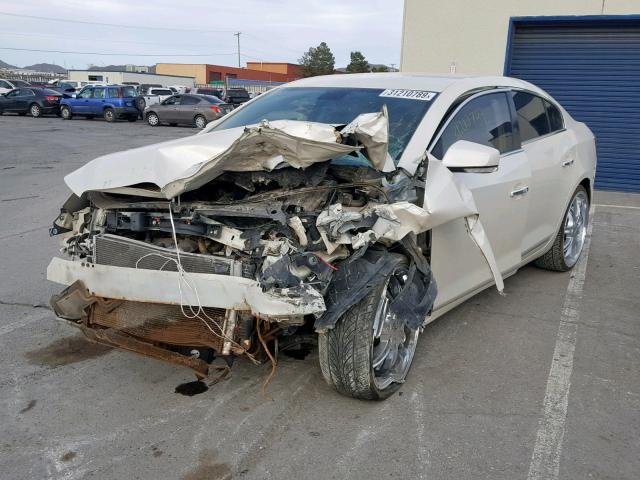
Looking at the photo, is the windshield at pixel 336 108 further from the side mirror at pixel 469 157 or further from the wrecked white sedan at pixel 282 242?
the side mirror at pixel 469 157

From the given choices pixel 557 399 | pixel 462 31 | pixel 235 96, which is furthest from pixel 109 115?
pixel 557 399

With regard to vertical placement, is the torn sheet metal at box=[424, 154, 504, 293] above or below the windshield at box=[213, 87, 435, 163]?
below

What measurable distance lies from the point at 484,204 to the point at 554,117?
2.18m

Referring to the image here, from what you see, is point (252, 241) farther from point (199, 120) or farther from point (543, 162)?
point (199, 120)

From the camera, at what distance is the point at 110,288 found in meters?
3.26

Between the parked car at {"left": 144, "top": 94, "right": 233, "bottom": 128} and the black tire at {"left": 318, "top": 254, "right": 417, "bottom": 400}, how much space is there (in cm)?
2347

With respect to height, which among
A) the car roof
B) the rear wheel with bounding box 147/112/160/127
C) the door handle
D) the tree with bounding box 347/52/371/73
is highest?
the tree with bounding box 347/52/371/73

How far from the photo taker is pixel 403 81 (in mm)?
4508

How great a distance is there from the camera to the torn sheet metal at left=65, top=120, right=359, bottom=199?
3121 mm

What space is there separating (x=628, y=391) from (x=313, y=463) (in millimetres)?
2056

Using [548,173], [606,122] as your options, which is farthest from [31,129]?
[548,173]

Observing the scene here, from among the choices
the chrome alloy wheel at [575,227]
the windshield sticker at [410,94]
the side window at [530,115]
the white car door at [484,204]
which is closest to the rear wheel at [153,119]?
the chrome alloy wheel at [575,227]

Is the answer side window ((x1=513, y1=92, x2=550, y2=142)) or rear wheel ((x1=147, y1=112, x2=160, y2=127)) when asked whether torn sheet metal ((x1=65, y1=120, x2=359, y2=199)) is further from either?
rear wheel ((x1=147, y1=112, x2=160, y2=127))

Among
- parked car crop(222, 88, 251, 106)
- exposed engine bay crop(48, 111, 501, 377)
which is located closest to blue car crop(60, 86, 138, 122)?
parked car crop(222, 88, 251, 106)
